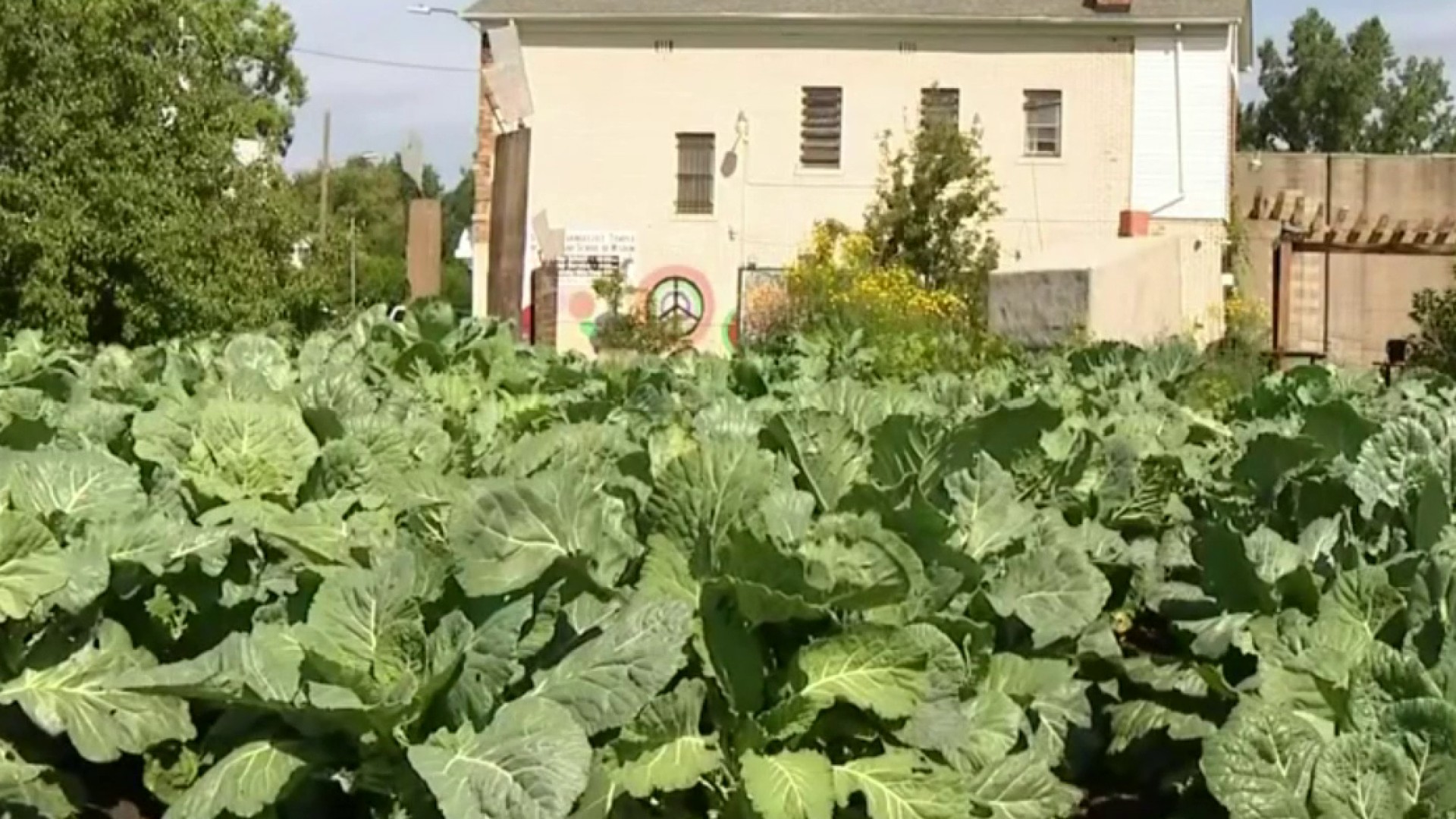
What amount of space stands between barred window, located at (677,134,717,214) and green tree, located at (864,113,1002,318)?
10.9ft

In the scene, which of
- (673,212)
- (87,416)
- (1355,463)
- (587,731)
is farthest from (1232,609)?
(673,212)

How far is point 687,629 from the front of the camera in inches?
88.7

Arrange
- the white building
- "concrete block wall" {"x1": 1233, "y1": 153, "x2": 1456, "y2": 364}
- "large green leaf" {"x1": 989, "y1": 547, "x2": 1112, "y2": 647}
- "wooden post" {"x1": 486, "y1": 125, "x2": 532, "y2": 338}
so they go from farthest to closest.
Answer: "concrete block wall" {"x1": 1233, "y1": 153, "x2": 1456, "y2": 364} → the white building → "wooden post" {"x1": 486, "y1": 125, "x2": 532, "y2": 338} → "large green leaf" {"x1": 989, "y1": 547, "x2": 1112, "y2": 647}

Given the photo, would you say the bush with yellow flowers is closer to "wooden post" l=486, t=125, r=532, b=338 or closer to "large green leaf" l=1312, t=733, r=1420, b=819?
"wooden post" l=486, t=125, r=532, b=338

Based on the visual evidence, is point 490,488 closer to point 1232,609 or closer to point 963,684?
point 963,684

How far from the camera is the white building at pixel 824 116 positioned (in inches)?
1363

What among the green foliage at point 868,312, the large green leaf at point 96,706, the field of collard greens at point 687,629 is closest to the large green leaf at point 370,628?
the field of collard greens at point 687,629

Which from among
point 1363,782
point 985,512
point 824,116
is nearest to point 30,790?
point 985,512

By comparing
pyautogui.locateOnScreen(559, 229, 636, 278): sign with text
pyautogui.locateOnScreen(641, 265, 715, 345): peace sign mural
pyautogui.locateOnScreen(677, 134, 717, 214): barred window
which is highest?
pyautogui.locateOnScreen(677, 134, 717, 214): barred window

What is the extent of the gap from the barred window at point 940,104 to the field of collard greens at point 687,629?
105 ft

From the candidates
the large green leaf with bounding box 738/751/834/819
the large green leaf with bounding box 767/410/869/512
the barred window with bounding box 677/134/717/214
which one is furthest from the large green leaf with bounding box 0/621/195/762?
the barred window with bounding box 677/134/717/214

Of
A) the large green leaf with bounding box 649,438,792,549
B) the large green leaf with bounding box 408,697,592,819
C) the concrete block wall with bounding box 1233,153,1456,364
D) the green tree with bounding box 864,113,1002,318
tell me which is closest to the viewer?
the large green leaf with bounding box 408,697,592,819

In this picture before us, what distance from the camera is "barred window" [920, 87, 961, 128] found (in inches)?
1375

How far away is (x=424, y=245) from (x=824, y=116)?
21221mm
